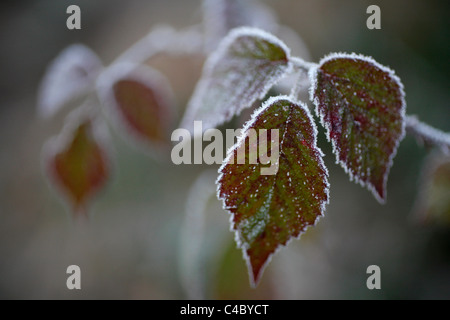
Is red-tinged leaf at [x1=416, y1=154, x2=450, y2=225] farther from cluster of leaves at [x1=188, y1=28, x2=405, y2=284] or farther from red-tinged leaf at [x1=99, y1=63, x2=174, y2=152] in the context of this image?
red-tinged leaf at [x1=99, y1=63, x2=174, y2=152]

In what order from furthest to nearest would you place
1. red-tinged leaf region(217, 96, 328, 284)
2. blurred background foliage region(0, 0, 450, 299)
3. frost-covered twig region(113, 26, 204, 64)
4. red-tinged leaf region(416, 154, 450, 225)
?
1. blurred background foliage region(0, 0, 450, 299)
2. frost-covered twig region(113, 26, 204, 64)
3. red-tinged leaf region(416, 154, 450, 225)
4. red-tinged leaf region(217, 96, 328, 284)

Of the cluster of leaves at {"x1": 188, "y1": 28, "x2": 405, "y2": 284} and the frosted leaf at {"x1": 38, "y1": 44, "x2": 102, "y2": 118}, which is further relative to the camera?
the frosted leaf at {"x1": 38, "y1": 44, "x2": 102, "y2": 118}

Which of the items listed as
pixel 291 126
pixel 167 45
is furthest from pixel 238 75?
pixel 167 45

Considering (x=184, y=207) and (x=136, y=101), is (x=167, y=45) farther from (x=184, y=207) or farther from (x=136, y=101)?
(x=184, y=207)

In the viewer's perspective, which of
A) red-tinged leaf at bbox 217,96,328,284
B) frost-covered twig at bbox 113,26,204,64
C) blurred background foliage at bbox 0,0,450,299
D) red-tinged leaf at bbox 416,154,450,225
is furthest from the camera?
blurred background foliage at bbox 0,0,450,299

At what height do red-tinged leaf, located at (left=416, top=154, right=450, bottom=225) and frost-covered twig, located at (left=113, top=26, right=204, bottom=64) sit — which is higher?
frost-covered twig, located at (left=113, top=26, right=204, bottom=64)

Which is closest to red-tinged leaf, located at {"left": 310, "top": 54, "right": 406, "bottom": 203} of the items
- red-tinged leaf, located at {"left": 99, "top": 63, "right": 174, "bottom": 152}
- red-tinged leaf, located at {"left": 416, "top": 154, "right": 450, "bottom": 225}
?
red-tinged leaf, located at {"left": 416, "top": 154, "right": 450, "bottom": 225}

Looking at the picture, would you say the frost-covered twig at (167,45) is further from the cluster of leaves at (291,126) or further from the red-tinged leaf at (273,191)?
the red-tinged leaf at (273,191)
